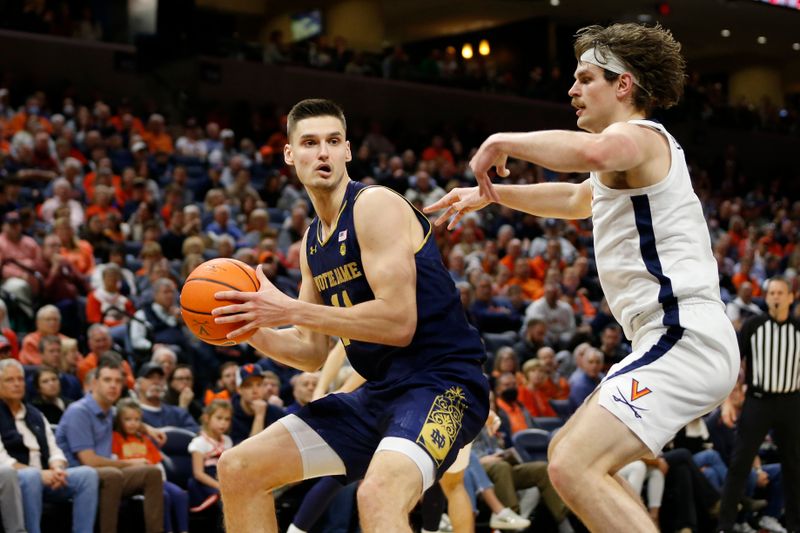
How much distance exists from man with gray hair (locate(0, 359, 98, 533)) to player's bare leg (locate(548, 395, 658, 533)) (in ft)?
15.7

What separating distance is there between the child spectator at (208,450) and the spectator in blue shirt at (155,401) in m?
0.54

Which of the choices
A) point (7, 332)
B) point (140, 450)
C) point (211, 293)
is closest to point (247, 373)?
point (140, 450)

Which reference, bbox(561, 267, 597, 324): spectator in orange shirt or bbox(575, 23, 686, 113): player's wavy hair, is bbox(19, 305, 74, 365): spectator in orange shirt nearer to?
bbox(575, 23, 686, 113): player's wavy hair

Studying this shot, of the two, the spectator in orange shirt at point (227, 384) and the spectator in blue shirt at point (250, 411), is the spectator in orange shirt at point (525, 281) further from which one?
the spectator in blue shirt at point (250, 411)

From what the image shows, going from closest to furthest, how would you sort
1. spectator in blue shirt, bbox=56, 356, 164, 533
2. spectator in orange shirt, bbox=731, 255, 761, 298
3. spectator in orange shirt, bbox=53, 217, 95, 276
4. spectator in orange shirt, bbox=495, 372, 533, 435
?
spectator in blue shirt, bbox=56, 356, 164, 533 → spectator in orange shirt, bbox=495, 372, 533, 435 → spectator in orange shirt, bbox=53, 217, 95, 276 → spectator in orange shirt, bbox=731, 255, 761, 298

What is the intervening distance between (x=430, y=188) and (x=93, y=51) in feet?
21.7

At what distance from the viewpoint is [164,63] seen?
746 inches

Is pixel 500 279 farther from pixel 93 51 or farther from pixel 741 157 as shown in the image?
pixel 741 157

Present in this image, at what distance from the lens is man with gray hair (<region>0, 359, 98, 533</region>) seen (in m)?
7.38

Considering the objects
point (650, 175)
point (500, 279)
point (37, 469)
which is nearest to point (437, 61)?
point (500, 279)

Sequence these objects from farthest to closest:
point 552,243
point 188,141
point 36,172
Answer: point 188,141 < point 552,243 < point 36,172

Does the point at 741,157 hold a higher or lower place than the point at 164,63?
lower

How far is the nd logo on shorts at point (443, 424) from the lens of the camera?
3953 mm

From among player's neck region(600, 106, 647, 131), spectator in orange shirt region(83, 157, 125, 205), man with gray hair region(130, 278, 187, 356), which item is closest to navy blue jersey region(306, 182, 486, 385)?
player's neck region(600, 106, 647, 131)
